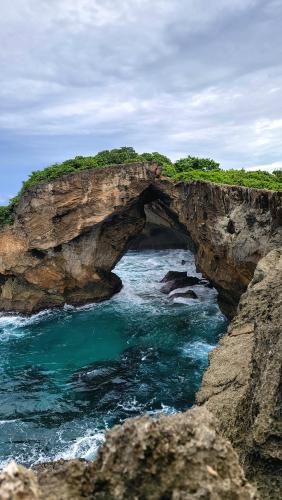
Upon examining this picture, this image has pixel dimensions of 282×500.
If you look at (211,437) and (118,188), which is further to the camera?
(118,188)

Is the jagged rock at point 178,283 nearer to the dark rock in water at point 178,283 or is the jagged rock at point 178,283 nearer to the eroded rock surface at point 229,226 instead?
the dark rock in water at point 178,283

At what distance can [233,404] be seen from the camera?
740 centimetres

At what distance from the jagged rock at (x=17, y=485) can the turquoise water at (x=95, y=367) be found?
35.5ft

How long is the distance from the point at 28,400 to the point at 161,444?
601 inches

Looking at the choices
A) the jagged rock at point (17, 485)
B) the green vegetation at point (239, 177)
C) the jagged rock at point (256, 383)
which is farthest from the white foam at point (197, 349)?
the jagged rock at point (17, 485)

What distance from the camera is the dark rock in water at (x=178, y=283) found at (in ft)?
102

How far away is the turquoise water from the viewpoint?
48.4ft

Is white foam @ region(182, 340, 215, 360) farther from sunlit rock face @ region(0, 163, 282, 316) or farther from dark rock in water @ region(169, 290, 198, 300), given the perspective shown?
dark rock in water @ region(169, 290, 198, 300)

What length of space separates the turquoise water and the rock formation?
10471 mm

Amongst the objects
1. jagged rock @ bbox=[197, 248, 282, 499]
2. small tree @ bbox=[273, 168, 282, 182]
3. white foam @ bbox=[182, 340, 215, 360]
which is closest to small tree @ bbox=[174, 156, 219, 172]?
small tree @ bbox=[273, 168, 282, 182]

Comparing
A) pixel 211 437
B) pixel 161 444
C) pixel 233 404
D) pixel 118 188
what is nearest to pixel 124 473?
pixel 161 444

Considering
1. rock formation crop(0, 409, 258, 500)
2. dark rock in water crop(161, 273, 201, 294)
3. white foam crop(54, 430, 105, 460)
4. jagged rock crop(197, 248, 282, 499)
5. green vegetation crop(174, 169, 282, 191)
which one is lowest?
white foam crop(54, 430, 105, 460)

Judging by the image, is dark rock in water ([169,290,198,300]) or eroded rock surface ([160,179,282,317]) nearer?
eroded rock surface ([160,179,282,317])

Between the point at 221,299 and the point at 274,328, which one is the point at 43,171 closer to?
the point at 221,299
